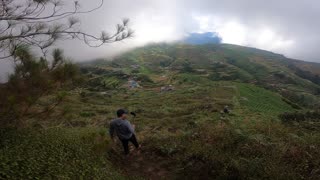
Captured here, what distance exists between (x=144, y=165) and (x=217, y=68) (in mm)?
122852

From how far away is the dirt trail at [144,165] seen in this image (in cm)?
1022

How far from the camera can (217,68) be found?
132 metres

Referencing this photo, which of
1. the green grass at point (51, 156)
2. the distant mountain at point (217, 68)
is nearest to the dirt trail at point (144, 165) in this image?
the green grass at point (51, 156)

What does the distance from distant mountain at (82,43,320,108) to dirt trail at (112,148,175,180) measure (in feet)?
265

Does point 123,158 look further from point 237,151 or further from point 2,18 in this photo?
point 2,18

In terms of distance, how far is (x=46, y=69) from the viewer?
28.7ft

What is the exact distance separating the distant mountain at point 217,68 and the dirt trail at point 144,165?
3178 inches

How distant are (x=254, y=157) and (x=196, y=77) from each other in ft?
315

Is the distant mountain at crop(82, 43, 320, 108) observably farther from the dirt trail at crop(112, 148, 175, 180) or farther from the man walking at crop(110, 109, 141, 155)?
the man walking at crop(110, 109, 141, 155)

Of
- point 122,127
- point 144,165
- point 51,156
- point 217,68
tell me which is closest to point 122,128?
point 122,127

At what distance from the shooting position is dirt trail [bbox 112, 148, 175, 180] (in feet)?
33.5

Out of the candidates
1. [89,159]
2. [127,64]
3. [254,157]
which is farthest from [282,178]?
[127,64]

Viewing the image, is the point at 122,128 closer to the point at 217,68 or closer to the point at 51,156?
the point at 51,156

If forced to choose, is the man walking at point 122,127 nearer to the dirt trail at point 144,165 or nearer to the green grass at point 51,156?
the dirt trail at point 144,165
